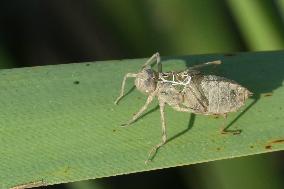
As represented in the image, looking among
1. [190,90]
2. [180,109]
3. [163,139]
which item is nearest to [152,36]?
[190,90]

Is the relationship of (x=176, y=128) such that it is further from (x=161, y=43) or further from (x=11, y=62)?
(x=11, y=62)

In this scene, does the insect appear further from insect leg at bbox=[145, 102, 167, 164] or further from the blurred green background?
the blurred green background

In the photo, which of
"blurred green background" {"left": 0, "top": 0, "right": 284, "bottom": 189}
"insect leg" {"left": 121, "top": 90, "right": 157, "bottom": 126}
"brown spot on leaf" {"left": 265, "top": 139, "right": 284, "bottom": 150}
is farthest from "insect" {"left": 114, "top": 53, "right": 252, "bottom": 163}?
"blurred green background" {"left": 0, "top": 0, "right": 284, "bottom": 189}

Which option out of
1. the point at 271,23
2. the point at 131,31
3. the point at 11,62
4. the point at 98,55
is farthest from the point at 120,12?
the point at 271,23

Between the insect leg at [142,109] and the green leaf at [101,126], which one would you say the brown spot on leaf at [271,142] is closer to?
the green leaf at [101,126]

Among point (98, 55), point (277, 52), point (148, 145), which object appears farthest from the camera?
point (98, 55)

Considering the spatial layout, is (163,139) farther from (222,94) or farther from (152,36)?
(152,36)
